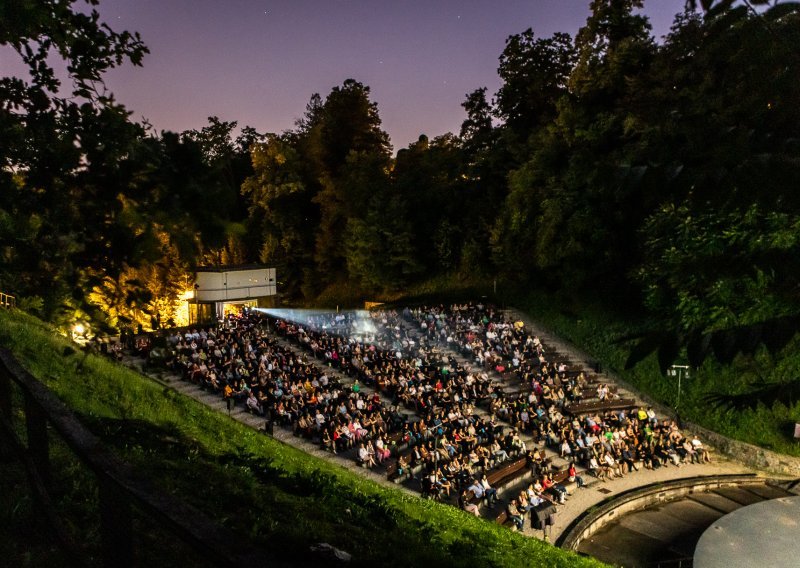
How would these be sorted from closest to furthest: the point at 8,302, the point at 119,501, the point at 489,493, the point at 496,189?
the point at 119,501
the point at 489,493
the point at 8,302
the point at 496,189

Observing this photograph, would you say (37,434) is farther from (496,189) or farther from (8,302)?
(496,189)

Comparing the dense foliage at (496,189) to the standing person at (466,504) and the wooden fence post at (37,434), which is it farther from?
the standing person at (466,504)

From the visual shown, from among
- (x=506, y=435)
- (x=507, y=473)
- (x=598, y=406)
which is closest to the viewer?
(x=507, y=473)

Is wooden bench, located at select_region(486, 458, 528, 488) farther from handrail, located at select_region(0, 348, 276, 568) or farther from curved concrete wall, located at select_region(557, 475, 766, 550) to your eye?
handrail, located at select_region(0, 348, 276, 568)

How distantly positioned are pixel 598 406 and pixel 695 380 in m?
5.35

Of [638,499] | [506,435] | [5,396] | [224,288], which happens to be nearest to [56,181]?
[5,396]

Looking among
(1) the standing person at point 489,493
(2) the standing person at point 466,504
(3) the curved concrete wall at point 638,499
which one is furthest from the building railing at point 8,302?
(3) the curved concrete wall at point 638,499

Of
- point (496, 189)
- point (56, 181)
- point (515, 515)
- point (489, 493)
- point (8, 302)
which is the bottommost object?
point (515, 515)

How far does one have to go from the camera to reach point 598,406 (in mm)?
24438

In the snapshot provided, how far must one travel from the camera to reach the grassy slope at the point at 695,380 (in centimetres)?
2350

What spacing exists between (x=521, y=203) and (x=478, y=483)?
22.5 m

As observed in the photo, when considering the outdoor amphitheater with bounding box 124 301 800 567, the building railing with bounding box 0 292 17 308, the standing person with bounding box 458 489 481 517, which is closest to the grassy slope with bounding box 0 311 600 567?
the standing person with bounding box 458 489 481 517

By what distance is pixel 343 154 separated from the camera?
55.9m

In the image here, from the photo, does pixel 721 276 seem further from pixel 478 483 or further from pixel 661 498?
pixel 661 498
